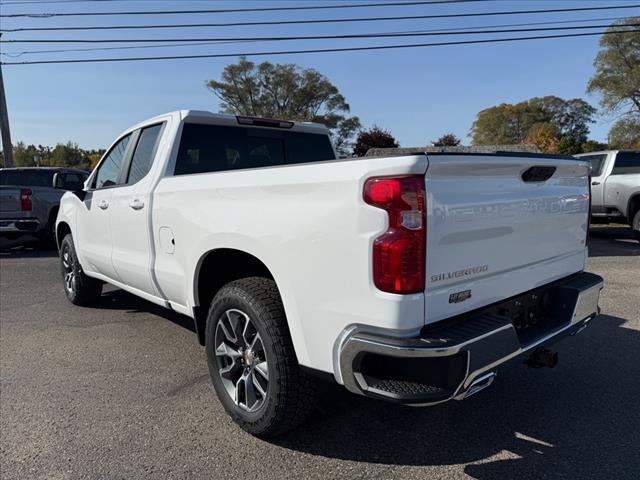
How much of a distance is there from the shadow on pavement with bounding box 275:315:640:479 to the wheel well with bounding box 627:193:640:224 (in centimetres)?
795

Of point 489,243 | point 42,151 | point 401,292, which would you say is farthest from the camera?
point 42,151

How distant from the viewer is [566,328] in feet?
9.45

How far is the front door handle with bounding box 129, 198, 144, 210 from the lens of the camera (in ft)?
12.5

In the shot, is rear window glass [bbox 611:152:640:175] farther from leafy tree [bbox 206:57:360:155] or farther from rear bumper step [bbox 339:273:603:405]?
leafy tree [bbox 206:57:360:155]

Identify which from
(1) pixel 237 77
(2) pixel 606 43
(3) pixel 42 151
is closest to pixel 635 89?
(2) pixel 606 43

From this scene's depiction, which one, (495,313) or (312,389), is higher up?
(495,313)

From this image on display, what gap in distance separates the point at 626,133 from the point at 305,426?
4538 centimetres

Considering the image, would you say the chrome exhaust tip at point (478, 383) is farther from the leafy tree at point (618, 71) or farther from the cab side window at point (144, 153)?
the leafy tree at point (618, 71)

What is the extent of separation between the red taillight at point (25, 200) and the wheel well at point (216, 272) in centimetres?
904

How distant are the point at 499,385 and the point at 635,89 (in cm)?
4493

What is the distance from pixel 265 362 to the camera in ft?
9.20

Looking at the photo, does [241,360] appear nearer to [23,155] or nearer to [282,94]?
[282,94]

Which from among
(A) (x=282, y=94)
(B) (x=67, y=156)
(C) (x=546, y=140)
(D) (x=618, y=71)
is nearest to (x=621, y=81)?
(D) (x=618, y=71)

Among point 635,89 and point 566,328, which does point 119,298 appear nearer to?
point 566,328
